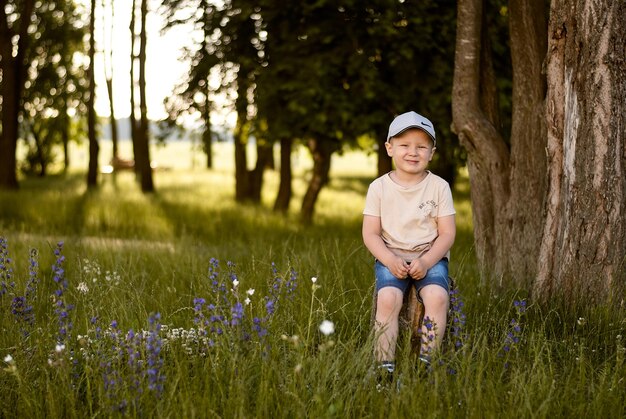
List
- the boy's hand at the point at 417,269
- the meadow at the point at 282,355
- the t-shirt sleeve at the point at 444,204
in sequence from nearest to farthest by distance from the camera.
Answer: the meadow at the point at 282,355
the boy's hand at the point at 417,269
the t-shirt sleeve at the point at 444,204

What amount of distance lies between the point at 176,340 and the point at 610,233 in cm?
316

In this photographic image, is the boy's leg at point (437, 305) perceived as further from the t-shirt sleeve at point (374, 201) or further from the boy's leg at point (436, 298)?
the t-shirt sleeve at point (374, 201)

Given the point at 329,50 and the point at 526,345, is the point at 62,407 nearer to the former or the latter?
the point at 526,345

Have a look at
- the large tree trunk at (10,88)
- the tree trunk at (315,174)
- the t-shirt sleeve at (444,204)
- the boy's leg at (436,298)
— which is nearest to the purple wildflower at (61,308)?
the boy's leg at (436,298)

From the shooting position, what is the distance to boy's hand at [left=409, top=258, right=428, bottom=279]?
171 inches

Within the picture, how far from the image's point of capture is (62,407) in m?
3.75

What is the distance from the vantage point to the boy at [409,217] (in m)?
4.48

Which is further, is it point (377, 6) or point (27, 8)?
point (27, 8)

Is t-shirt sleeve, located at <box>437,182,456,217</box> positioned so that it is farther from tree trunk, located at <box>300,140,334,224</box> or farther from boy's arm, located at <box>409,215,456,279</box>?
tree trunk, located at <box>300,140,334,224</box>

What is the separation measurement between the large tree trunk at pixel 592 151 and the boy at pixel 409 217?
1.37 m

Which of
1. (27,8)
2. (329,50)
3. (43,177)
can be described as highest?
(27,8)

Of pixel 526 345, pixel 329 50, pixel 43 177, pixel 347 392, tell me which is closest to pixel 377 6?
pixel 329 50

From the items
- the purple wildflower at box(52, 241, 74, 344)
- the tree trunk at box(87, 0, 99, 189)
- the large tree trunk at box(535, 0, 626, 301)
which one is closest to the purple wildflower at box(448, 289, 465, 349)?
the large tree trunk at box(535, 0, 626, 301)

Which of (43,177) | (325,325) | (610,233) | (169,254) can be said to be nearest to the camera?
(325,325)
